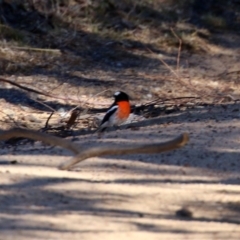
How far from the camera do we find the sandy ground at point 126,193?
579 centimetres

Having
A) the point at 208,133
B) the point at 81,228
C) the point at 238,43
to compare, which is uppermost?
the point at 81,228

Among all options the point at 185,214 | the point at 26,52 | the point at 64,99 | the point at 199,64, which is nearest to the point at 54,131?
the point at 64,99

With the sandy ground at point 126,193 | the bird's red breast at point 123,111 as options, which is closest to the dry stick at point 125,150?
the sandy ground at point 126,193

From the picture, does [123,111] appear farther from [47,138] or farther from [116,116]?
[47,138]

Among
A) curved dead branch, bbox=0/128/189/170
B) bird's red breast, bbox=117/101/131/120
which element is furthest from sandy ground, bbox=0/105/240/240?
bird's red breast, bbox=117/101/131/120

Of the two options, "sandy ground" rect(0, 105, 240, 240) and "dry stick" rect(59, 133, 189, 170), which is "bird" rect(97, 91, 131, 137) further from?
"dry stick" rect(59, 133, 189, 170)

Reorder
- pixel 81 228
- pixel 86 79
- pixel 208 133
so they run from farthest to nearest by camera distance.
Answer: pixel 86 79 → pixel 208 133 → pixel 81 228

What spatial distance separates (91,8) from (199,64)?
10.1 ft

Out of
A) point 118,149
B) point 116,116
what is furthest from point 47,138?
point 116,116

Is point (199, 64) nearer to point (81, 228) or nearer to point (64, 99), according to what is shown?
point (64, 99)

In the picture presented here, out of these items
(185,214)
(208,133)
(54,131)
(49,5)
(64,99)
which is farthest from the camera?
(49,5)

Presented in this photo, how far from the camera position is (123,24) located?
1892 centimetres

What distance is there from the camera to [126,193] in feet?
21.5

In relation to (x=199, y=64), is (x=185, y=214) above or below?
above
